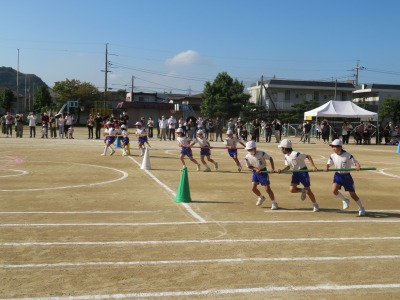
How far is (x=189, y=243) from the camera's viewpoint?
24.2ft

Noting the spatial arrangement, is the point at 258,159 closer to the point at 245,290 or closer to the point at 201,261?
the point at 201,261

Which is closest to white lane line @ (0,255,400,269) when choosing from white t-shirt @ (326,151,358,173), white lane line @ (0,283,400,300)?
white lane line @ (0,283,400,300)

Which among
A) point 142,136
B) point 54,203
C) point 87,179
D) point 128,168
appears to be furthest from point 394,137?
point 54,203

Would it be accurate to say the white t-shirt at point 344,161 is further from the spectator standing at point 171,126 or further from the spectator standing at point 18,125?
the spectator standing at point 18,125

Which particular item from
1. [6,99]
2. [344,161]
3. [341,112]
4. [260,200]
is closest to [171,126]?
[341,112]

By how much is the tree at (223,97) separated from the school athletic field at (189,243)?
46.6 metres

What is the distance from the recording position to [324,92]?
68.8m

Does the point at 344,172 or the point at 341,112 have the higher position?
the point at 341,112

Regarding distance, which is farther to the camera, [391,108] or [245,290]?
[391,108]

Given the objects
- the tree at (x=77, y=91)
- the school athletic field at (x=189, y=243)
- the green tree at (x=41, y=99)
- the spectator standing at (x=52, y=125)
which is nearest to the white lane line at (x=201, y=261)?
the school athletic field at (x=189, y=243)

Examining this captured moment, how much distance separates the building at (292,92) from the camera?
2625 inches

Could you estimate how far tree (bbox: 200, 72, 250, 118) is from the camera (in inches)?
2368

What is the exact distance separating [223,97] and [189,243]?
175ft

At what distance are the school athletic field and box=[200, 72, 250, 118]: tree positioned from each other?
46587mm
